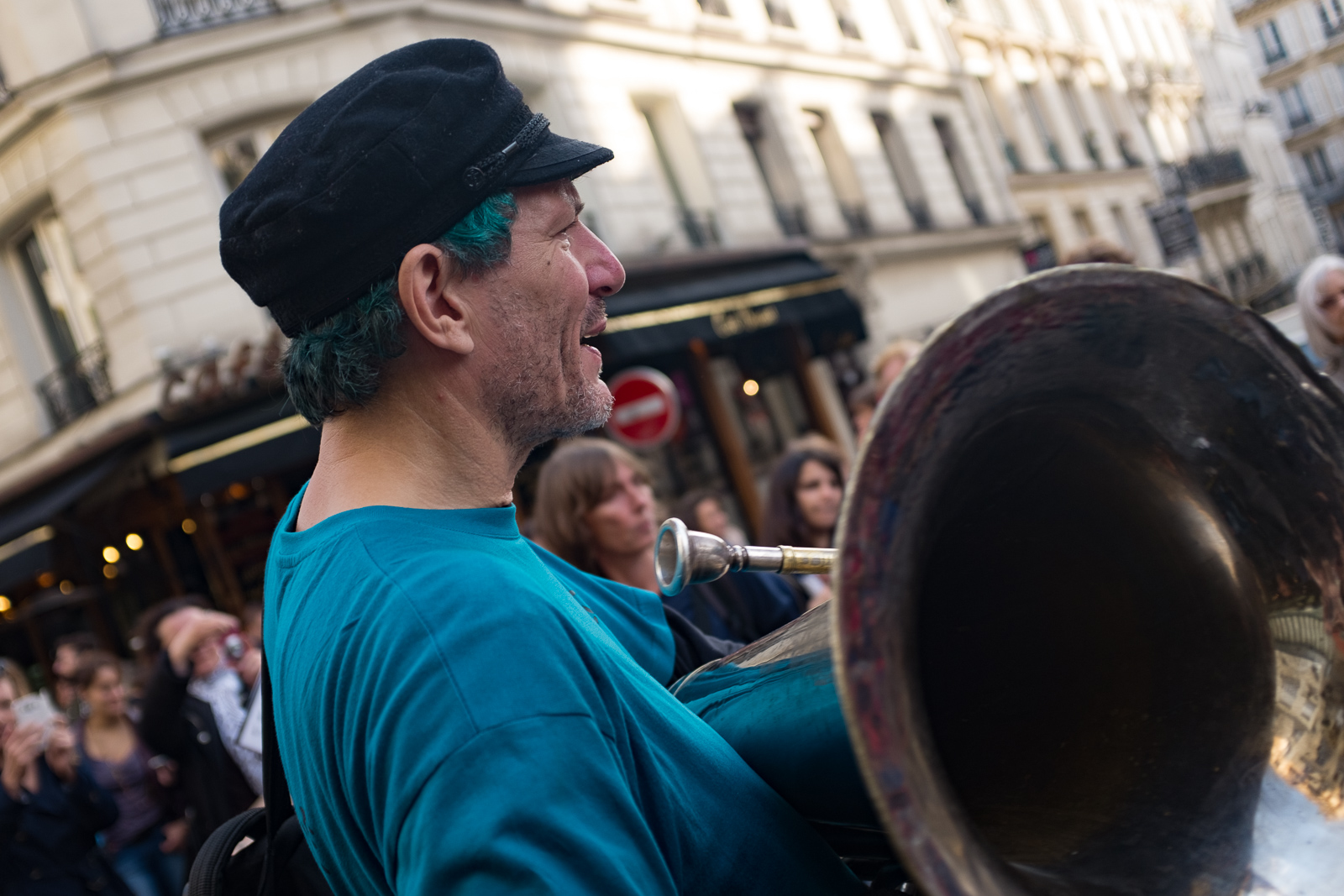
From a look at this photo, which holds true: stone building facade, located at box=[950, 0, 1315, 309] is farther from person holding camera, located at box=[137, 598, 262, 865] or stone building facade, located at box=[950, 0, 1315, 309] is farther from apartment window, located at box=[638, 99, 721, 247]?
person holding camera, located at box=[137, 598, 262, 865]

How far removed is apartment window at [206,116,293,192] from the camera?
1084cm

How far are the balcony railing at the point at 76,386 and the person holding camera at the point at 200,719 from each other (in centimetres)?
646

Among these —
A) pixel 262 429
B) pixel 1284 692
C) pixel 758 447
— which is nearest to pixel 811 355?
pixel 758 447

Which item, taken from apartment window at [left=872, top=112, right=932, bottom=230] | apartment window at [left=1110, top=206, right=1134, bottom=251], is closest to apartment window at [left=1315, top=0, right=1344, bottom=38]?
apartment window at [left=1110, top=206, right=1134, bottom=251]

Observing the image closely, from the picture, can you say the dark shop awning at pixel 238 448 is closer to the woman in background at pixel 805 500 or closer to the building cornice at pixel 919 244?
the woman in background at pixel 805 500

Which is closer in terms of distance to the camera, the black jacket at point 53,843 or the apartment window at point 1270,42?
the black jacket at point 53,843

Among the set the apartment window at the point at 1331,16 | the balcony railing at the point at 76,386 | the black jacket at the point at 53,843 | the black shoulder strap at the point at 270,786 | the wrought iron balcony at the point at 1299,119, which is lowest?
the black jacket at the point at 53,843

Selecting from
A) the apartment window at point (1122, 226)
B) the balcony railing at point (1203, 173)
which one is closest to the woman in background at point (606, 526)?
the apartment window at point (1122, 226)

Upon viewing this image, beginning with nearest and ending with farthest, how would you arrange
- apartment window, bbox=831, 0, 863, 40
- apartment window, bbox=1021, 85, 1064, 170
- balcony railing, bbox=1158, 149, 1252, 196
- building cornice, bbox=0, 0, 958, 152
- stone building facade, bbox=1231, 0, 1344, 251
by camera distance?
building cornice, bbox=0, 0, 958, 152
apartment window, bbox=831, 0, 863, 40
apartment window, bbox=1021, 85, 1064, 170
balcony railing, bbox=1158, 149, 1252, 196
stone building facade, bbox=1231, 0, 1344, 251

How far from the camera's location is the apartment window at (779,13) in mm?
17188

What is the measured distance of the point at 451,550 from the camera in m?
1.16

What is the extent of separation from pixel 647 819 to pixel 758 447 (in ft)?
44.3

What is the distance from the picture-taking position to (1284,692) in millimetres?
1392

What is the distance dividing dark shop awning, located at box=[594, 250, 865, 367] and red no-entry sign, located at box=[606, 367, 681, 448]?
234cm
